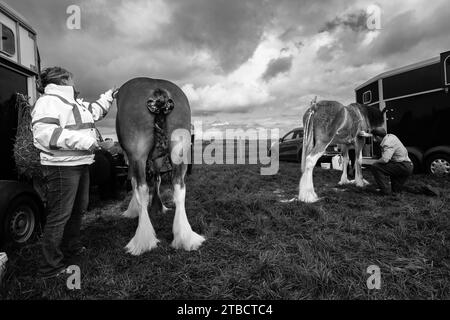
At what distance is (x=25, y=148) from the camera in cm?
310

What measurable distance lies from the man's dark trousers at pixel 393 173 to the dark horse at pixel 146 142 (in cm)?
432

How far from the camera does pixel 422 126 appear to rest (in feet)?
24.4

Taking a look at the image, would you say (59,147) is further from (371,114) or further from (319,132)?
(371,114)

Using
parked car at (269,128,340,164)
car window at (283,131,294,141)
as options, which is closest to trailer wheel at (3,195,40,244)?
parked car at (269,128,340,164)

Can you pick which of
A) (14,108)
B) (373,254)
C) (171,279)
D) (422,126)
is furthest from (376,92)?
(14,108)

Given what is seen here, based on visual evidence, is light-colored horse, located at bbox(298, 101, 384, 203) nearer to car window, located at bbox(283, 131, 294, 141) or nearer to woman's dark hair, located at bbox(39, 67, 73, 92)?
woman's dark hair, located at bbox(39, 67, 73, 92)

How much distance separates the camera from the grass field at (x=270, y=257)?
1962 mm

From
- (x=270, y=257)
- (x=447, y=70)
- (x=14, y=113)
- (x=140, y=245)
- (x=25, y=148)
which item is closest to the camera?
(x=270, y=257)

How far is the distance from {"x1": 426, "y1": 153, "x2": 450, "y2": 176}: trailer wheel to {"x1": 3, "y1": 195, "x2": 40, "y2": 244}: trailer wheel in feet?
30.2

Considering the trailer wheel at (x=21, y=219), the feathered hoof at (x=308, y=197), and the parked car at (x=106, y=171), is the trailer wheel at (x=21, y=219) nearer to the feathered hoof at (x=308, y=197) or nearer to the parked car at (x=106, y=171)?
the parked car at (x=106, y=171)

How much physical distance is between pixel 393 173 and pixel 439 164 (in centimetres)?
304

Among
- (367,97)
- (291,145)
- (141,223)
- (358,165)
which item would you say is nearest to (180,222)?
(141,223)
